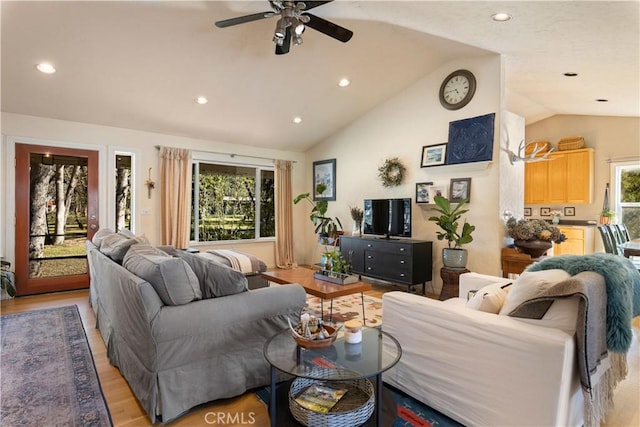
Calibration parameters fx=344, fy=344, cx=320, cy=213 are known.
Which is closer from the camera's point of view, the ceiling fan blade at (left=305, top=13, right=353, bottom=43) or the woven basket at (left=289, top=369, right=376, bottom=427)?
the woven basket at (left=289, top=369, right=376, bottom=427)

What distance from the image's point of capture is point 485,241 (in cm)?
433

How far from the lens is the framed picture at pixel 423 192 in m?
4.90

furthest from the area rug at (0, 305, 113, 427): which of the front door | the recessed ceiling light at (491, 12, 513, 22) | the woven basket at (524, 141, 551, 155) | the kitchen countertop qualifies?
the woven basket at (524, 141, 551, 155)

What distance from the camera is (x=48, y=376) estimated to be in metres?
2.43

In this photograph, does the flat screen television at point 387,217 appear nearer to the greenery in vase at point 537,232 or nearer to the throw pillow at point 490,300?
the greenery in vase at point 537,232

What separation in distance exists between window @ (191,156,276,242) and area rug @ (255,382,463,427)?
4.42 metres


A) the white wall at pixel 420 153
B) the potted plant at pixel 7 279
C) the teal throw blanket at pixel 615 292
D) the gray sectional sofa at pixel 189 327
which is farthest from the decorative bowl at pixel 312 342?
the potted plant at pixel 7 279

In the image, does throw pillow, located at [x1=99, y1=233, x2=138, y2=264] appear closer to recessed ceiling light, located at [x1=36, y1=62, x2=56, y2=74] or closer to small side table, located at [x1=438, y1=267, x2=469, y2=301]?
recessed ceiling light, located at [x1=36, y1=62, x2=56, y2=74]

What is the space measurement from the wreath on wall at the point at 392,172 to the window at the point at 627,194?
3576mm

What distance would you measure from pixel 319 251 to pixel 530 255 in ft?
12.6

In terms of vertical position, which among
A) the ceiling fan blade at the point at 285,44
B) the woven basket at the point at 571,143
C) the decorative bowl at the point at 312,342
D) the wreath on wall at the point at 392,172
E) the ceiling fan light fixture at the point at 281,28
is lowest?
the decorative bowl at the point at 312,342

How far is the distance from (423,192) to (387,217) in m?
0.65

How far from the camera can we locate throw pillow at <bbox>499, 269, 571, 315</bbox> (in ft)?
5.61

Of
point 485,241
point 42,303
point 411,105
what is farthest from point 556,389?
point 42,303
